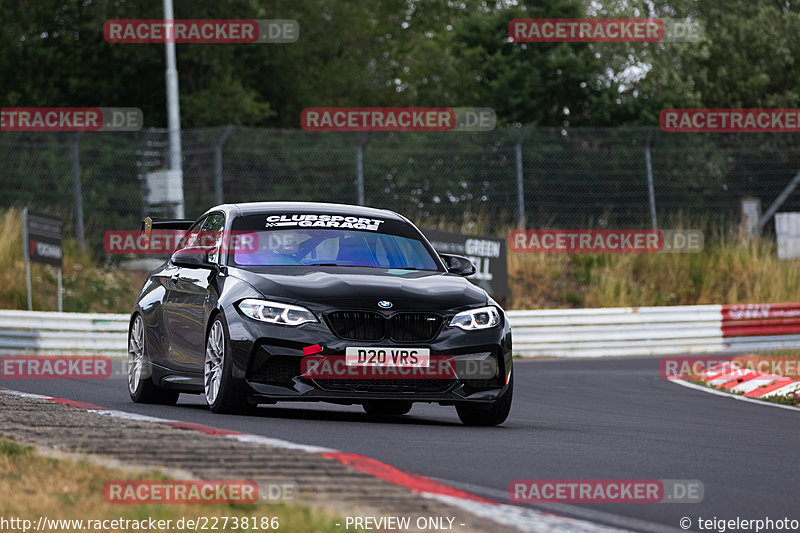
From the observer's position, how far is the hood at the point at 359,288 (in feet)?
30.9

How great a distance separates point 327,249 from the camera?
10461 millimetres

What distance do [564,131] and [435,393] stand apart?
64.3 feet

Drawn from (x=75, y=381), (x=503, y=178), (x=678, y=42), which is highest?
(x=678, y=42)

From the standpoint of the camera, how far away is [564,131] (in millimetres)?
28641

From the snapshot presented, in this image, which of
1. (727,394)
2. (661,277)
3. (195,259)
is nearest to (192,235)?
(195,259)

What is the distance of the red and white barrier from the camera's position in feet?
79.0

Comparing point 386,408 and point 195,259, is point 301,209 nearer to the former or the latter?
point 195,259

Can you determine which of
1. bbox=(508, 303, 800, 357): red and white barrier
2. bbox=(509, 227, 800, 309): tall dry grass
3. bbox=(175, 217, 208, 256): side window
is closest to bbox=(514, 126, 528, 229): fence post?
bbox=(509, 227, 800, 309): tall dry grass

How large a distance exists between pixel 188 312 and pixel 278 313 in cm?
139

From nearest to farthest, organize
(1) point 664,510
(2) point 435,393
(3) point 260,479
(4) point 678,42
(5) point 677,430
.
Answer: (3) point 260,479 → (1) point 664,510 → (2) point 435,393 → (5) point 677,430 → (4) point 678,42

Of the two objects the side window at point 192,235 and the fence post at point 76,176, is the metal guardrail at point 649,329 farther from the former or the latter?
the side window at point 192,235

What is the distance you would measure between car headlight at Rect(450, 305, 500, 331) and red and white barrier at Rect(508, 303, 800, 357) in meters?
13.5

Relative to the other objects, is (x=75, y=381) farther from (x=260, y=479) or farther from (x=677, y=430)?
(x=260, y=479)

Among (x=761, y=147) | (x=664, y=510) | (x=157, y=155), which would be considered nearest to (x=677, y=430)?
(x=664, y=510)
